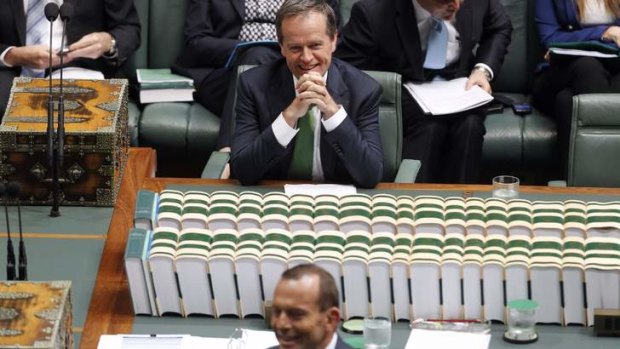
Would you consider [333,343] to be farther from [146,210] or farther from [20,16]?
[20,16]

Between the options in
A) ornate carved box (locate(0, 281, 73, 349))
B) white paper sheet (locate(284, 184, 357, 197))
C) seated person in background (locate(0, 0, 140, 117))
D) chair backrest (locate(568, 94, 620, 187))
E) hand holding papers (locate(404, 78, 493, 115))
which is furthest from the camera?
seated person in background (locate(0, 0, 140, 117))

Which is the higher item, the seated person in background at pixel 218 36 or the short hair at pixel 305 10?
the short hair at pixel 305 10

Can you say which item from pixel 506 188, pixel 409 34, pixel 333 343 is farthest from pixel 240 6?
pixel 333 343

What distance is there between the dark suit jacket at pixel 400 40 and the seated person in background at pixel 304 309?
287 cm

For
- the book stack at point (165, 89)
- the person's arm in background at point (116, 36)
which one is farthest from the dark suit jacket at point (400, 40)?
the person's arm in background at point (116, 36)

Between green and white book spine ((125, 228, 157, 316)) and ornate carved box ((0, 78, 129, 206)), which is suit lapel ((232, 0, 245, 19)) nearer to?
ornate carved box ((0, 78, 129, 206))

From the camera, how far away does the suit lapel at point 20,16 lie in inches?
243

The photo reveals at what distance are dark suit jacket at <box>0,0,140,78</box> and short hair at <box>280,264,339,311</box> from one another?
3.25 meters

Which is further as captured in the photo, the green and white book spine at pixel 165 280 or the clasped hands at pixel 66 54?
Answer: the clasped hands at pixel 66 54

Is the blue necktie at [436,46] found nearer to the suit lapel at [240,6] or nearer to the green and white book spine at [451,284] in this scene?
the suit lapel at [240,6]

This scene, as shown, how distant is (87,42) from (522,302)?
116 inches

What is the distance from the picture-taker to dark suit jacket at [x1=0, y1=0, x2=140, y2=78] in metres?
6.18

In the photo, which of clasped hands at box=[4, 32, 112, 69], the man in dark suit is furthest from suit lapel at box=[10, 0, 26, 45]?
the man in dark suit

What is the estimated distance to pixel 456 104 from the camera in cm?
590
